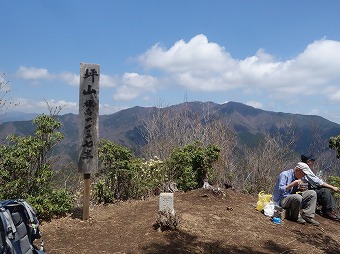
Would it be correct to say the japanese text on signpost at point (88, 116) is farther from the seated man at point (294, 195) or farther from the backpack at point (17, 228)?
the seated man at point (294, 195)

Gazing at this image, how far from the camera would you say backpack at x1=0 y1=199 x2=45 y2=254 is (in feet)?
10.3

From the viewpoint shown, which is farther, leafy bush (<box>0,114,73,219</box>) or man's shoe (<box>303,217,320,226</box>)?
man's shoe (<box>303,217,320,226</box>)

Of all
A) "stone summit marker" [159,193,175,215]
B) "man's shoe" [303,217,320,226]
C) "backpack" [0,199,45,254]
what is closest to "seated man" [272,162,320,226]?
"man's shoe" [303,217,320,226]

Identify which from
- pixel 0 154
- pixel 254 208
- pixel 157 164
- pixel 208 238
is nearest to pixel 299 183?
pixel 254 208

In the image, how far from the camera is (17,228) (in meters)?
3.41

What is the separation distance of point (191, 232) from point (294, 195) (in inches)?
96.5

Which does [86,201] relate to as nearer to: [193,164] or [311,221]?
[193,164]

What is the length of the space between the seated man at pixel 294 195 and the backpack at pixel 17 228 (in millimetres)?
4907

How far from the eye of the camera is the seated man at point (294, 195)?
21.7 feet

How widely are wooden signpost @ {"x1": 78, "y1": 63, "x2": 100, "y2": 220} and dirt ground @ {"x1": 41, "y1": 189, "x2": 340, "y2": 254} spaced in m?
0.72

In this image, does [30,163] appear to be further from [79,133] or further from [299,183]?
[299,183]

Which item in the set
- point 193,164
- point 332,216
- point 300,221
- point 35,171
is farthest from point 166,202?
point 332,216

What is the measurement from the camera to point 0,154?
231 inches

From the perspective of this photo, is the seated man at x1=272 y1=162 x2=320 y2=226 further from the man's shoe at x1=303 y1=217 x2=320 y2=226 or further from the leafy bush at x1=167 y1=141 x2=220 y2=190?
the leafy bush at x1=167 y1=141 x2=220 y2=190
